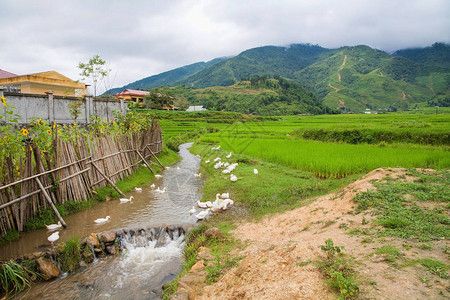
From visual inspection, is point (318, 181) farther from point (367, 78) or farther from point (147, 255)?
point (367, 78)

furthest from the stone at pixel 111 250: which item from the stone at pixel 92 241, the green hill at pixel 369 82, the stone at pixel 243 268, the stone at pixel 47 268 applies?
the green hill at pixel 369 82

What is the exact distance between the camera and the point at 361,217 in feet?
15.9

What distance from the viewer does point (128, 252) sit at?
5.77m

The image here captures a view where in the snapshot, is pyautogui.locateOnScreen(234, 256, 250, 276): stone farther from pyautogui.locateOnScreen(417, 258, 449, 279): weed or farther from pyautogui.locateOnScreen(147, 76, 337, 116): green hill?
pyautogui.locateOnScreen(147, 76, 337, 116): green hill

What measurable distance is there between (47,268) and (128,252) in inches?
60.8

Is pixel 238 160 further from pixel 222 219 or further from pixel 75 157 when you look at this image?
pixel 75 157

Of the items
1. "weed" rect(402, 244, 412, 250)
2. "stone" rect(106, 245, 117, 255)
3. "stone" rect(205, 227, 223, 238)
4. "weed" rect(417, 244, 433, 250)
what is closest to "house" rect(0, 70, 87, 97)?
"stone" rect(106, 245, 117, 255)

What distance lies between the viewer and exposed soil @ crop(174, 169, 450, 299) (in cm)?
264

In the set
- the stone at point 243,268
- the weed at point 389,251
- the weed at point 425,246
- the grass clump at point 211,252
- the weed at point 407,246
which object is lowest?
the grass clump at point 211,252

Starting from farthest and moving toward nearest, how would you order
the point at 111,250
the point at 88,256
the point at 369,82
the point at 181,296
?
the point at 369,82 → the point at 111,250 → the point at 88,256 → the point at 181,296

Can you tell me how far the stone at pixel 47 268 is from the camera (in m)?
4.66

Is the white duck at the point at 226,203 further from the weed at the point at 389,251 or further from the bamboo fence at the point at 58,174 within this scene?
the weed at the point at 389,251

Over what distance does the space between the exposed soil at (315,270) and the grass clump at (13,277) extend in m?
3.23

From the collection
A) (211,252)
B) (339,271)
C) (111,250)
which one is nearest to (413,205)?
(339,271)
